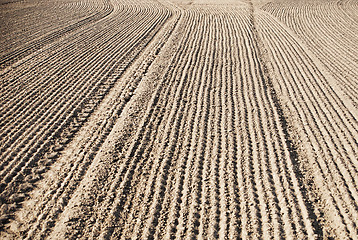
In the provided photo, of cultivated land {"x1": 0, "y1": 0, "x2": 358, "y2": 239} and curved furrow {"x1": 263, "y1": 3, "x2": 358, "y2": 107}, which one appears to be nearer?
cultivated land {"x1": 0, "y1": 0, "x2": 358, "y2": 239}

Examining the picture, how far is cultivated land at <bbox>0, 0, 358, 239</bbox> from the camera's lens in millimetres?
4863

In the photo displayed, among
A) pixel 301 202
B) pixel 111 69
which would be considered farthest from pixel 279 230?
pixel 111 69

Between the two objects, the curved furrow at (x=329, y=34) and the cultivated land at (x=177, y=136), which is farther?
the curved furrow at (x=329, y=34)

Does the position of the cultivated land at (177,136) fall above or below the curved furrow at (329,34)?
below

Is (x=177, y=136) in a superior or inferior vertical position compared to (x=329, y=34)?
inferior

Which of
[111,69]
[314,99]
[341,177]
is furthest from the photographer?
[111,69]

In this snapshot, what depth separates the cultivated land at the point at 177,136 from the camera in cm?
486

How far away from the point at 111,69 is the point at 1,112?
3.81 metres

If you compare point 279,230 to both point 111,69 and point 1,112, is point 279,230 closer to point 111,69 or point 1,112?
point 1,112

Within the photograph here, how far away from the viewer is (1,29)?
551 inches

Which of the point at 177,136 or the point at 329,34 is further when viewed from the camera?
the point at 329,34

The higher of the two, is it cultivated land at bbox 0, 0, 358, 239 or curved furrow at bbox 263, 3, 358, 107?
curved furrow at bbox 263, 3, 358, 107

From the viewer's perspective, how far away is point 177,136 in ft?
22.3

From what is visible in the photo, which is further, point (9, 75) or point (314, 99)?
point (9, 75)
